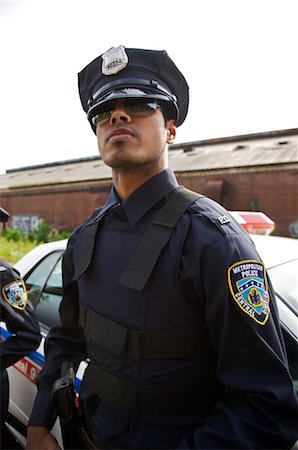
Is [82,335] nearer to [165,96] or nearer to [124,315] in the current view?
[124,315]

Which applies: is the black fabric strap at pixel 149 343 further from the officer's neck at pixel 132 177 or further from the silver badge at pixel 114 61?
the silver badge at pixel 114 61

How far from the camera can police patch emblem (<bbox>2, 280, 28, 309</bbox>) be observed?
196cm

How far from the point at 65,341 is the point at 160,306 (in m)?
0.67

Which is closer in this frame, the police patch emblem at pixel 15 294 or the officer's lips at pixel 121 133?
the officer's lips at pixel 121 133

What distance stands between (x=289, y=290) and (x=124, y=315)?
77 centimetres

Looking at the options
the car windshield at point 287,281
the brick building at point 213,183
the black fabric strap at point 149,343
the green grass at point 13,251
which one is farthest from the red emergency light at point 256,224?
the green grass at point 13,251

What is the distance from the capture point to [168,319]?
38.1 inches

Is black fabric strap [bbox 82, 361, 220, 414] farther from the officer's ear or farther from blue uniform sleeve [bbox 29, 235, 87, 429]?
the officer's ear

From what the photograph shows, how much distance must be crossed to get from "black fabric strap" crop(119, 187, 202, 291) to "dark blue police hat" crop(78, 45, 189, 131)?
16.9 inches

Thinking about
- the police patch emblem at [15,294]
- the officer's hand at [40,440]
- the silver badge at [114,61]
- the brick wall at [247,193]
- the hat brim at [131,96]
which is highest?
the silver badge at [114,61]

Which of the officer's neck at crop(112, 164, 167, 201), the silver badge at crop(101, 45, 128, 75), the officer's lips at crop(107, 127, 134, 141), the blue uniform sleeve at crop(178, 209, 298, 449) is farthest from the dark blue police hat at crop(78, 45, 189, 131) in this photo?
the blue uniform sleeve at crop(178, 209, 298, 449)

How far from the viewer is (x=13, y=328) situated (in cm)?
194

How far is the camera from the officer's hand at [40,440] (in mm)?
1217

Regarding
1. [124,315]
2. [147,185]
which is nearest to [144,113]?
[147,185]
